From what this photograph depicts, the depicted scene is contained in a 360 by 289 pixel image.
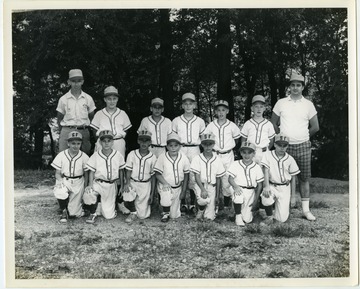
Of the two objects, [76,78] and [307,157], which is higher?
[76,78]

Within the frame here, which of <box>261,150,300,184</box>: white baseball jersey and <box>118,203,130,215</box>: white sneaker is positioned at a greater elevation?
<box>261,150,300,184</box>: white baseball jersey

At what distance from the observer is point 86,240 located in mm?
4723

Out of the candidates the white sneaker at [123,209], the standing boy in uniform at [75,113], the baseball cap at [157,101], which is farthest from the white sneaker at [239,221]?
the standing boy in uniform at [75,113]

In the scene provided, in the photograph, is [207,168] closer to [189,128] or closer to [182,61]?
[189,128]

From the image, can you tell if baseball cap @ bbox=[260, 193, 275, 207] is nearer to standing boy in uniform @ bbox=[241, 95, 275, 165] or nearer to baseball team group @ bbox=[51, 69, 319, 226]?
baseball team group @ bbox=[51, 69, 319, 226]

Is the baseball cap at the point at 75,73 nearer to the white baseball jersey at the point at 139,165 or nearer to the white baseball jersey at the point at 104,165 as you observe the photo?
the white baseball jersey at the point at 104,165

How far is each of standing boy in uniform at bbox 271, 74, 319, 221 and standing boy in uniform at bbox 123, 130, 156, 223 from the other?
1265 mm

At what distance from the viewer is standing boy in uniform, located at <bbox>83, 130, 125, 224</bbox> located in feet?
16.5

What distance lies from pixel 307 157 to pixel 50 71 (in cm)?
245

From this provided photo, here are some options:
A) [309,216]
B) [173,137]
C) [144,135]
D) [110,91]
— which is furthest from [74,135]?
[309,216]

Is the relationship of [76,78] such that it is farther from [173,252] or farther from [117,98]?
[173,252]

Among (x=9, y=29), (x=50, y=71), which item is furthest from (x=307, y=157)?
(x=9, y=29)

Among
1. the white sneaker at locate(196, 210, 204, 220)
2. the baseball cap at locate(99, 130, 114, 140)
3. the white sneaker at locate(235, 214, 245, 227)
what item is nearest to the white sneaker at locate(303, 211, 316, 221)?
the white sneaker at locate(235, 214, 245, 227)
